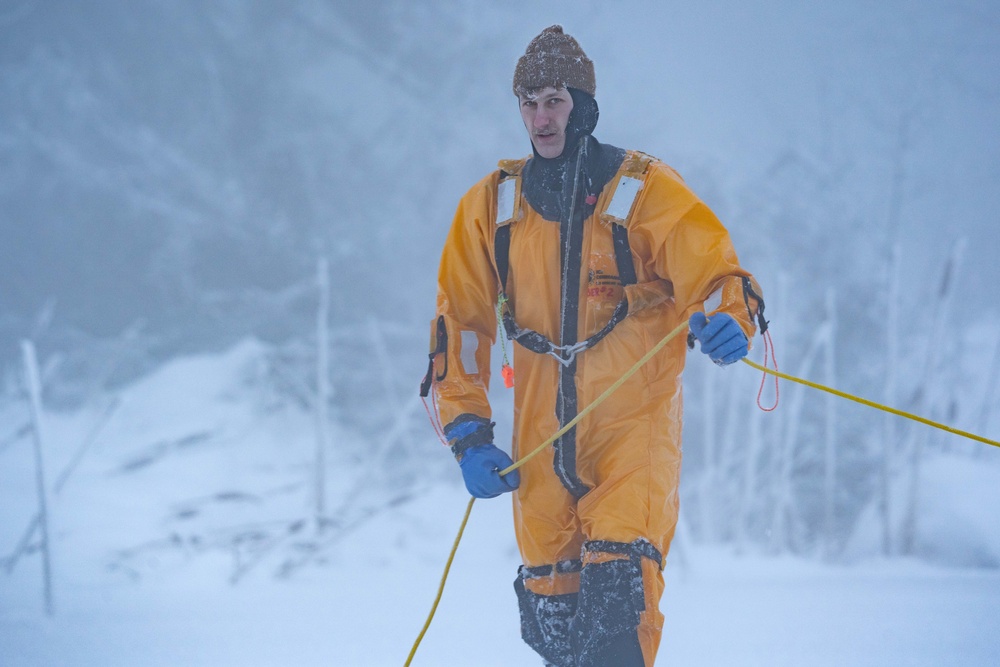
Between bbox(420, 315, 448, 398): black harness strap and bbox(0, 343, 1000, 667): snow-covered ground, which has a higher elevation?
bbox(420, 315, 448, 398): black harness strap

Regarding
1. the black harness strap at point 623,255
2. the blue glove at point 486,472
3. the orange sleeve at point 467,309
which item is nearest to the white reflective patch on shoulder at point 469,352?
the orange sleeve at point 467,309

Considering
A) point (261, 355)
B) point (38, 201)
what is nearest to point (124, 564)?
point (261, 355)

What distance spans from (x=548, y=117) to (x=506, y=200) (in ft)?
0.64

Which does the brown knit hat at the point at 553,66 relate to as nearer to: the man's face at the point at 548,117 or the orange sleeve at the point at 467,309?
the man's face at the point at 548,117

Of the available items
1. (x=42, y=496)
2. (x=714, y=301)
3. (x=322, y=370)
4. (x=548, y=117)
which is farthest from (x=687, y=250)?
(x=322, y=370)

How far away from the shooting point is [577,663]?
1573 mm

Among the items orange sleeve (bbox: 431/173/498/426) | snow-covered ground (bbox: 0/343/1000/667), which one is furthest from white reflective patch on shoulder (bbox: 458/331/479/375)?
snow-covered ground (bbox: 0/343/1000/667)

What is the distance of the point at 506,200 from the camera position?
1.81m

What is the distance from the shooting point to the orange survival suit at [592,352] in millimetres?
1598

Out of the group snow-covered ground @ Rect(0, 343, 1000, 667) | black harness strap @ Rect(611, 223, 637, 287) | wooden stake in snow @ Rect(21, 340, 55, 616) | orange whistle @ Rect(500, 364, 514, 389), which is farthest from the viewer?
wooden stake in snow @ Rect(21, 340, 55, 616)

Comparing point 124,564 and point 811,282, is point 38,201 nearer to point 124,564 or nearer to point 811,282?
point 124,564

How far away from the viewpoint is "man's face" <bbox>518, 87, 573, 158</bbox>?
1.75 metres

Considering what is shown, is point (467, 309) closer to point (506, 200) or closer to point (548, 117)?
point (506, 200)

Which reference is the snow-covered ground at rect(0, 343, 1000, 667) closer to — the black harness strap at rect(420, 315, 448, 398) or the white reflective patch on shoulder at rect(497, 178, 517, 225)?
the black harness strap at rect(420, 315, 448, 398)
